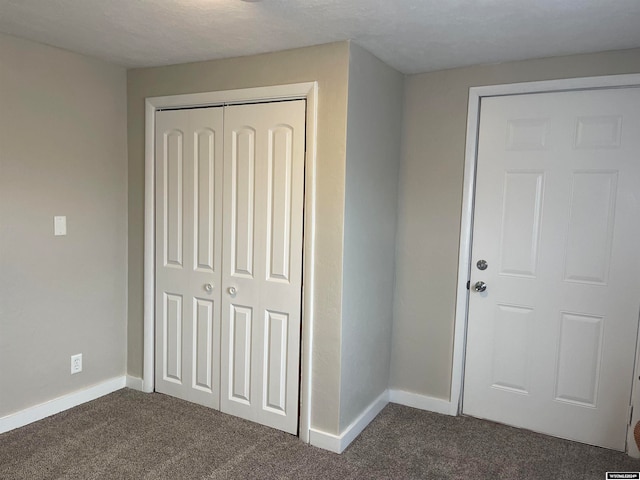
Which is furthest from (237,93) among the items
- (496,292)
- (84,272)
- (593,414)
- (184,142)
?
(593,414)

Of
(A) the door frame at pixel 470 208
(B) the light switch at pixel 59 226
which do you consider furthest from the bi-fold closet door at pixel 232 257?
(A) the door frame at pixel 470 208

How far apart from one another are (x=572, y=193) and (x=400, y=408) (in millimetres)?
1726

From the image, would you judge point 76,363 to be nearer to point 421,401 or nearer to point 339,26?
point 421,401

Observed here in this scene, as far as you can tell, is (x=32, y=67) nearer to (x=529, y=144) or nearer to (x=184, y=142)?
(x=184, y=142)

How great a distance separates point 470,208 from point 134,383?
2.57 metres

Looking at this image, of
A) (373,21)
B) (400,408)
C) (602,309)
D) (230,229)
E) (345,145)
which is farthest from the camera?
(400,408)

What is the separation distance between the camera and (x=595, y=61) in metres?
2.63

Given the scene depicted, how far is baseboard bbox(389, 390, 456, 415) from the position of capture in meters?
3.15

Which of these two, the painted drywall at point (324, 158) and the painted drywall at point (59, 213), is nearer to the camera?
the painted drywall at point (324, 158)

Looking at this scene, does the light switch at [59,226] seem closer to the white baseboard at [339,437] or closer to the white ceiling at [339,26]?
the white ceiling at [339,26]

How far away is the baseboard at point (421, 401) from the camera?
3.15 m

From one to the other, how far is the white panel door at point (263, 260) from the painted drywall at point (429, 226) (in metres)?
0.86

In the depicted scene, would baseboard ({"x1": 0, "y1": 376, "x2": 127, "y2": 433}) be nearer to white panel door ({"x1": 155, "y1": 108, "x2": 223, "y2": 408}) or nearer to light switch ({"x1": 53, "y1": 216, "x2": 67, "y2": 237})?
white panel door ({"x1": 155, "y1": 108, "x2": 223, "y2": 408})

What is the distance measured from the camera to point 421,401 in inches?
127
